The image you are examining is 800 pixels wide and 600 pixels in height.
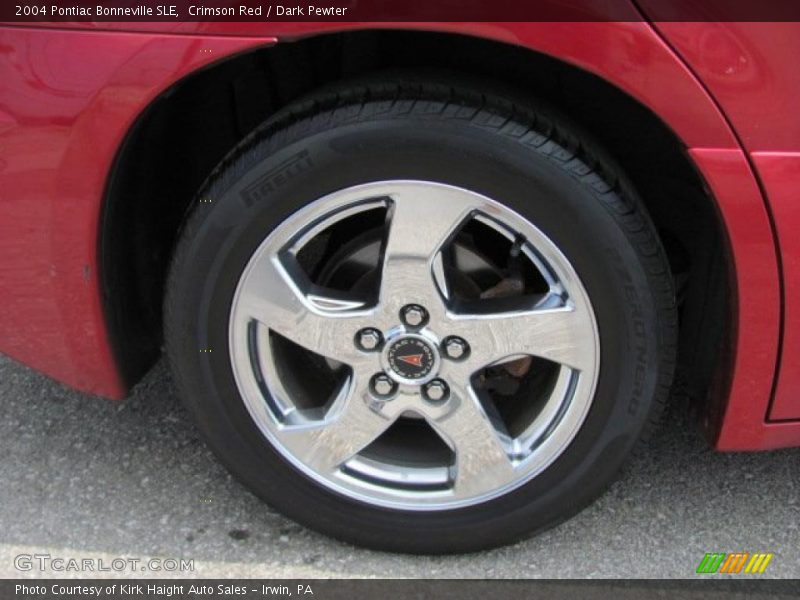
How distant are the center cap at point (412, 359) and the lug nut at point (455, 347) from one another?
0.08ft

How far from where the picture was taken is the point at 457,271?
2238mm

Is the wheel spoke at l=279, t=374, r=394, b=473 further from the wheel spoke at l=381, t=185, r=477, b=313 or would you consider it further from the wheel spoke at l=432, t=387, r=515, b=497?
the wheel spoke at l=381, t=185, r=477, b=313

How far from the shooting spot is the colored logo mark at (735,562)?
7.36 feet

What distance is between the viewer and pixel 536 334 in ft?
6.70

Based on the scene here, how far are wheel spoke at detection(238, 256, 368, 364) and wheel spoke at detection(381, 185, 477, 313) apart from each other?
0.33ft

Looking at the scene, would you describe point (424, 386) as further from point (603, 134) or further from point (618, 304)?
point (603, 134)

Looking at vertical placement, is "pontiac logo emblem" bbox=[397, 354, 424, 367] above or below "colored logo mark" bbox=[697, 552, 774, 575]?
above

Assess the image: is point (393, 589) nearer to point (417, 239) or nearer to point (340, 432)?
point (340, 432)

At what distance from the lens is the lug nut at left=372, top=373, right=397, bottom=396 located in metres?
2.12

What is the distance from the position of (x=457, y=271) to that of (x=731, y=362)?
596mm

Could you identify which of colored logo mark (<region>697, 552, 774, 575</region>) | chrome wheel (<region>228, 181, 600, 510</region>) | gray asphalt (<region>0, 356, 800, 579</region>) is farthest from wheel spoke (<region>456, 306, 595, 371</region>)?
colored logo mark (<region>697, 552, 774, 575</region>)

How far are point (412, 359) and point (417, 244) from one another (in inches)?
9.6
